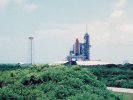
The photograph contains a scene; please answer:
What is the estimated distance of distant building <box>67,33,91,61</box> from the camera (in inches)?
3580

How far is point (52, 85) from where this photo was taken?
53.8 feet

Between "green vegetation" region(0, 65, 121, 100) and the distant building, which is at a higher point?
the distant building

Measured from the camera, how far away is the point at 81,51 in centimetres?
9294

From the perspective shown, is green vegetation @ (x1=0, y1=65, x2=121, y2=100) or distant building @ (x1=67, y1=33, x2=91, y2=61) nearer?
green vegetation @ (x1=0, y1=65, x2=121, y2=100)

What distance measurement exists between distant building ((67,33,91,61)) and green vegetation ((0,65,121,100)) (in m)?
71.2

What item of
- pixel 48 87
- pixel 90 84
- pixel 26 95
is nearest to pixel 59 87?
pixel 48 87

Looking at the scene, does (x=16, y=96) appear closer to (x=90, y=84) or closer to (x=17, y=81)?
(x=17, y=81)

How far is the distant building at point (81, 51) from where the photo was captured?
90.9 meters

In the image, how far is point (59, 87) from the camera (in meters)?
16.0

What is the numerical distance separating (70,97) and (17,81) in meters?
3.56

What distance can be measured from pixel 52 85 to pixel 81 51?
76.7 metres

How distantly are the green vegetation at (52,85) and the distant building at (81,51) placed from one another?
233 ft

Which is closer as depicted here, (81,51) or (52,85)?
(52,85)

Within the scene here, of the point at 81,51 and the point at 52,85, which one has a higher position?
the point at 81,51
